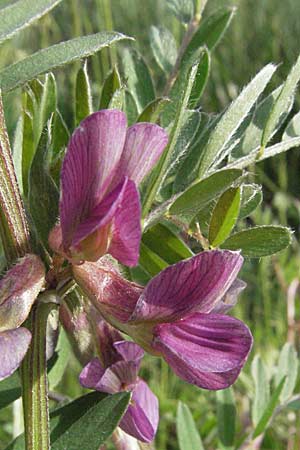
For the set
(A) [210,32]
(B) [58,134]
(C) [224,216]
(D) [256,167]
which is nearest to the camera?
(C) [224,216]

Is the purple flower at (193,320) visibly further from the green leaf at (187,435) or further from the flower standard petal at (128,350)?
the green leaf at (187,435)

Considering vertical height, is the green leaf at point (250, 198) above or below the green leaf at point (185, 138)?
below

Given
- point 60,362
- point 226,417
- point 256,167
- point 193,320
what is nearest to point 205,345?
point 193,320

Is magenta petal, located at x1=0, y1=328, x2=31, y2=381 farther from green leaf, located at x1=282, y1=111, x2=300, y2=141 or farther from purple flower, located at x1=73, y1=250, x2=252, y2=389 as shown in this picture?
green leaf, located at x1=282, y1=111, x2=300, y2=141

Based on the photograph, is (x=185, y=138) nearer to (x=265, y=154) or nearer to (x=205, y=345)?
(x=265, y=154)

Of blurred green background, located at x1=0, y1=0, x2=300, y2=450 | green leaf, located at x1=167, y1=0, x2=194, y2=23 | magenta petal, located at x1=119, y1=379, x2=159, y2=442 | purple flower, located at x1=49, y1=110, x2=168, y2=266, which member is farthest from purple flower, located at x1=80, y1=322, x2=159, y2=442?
green leaf, located at x1=167, y1=0, x2=194, y2=23


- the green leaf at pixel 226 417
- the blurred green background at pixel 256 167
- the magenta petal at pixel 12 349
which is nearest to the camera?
the magenta petal at pixel 12 349

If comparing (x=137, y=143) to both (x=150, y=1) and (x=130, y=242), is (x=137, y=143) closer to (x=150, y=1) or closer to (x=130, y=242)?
(x=130, y=242)

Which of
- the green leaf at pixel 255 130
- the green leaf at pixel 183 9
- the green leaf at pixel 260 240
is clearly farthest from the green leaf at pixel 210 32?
the green leaf at pixel 260 240
